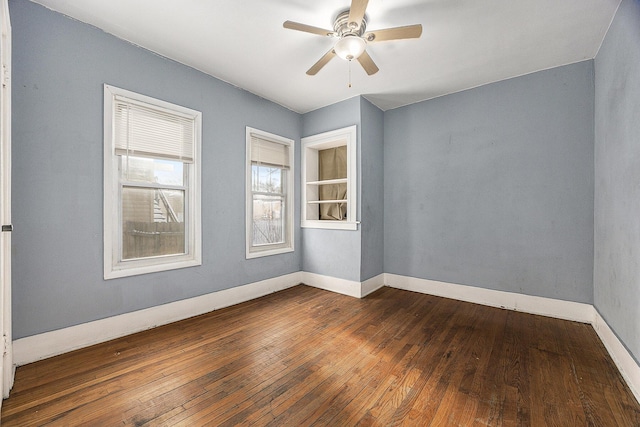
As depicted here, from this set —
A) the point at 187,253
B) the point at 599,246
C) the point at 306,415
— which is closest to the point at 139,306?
the point at 187,253

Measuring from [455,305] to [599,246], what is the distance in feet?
5.08

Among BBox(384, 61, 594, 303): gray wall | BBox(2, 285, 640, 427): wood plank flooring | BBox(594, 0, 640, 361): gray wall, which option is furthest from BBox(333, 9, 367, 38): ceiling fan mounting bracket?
BBox(2, 285, 640, 427): wood plank flooring

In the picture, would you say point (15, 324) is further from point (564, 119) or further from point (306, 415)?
point (564, 119)

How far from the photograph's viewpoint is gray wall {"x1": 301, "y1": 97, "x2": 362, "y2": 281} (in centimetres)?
374

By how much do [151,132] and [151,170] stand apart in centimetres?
39

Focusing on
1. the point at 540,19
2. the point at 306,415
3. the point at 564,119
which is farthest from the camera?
the point at 564,119

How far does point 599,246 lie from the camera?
2.60m

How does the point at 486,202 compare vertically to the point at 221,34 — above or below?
below

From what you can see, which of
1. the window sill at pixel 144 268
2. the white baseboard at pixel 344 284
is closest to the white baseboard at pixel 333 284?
the white baseboard at pixel 344 284

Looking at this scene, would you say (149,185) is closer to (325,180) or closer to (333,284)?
(325,180)

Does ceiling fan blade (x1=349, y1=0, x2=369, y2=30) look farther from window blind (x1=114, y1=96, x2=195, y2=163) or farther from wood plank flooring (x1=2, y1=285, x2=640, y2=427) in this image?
wood plank flooring (x1=2, y1=285, x2=640, y2=427)

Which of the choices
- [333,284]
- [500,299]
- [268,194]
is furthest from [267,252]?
[500,299]

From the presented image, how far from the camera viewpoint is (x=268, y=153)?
3.93 metres

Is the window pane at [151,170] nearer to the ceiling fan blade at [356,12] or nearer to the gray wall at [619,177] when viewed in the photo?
the ceiling fan blade at [356,12]
